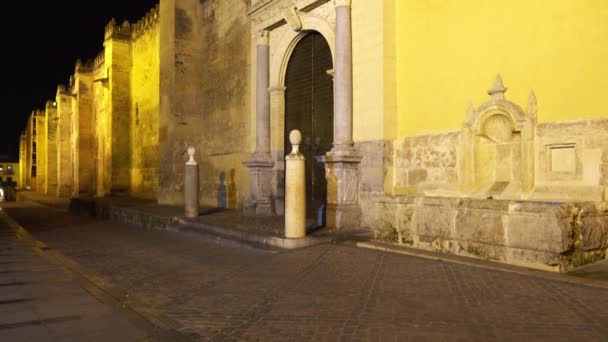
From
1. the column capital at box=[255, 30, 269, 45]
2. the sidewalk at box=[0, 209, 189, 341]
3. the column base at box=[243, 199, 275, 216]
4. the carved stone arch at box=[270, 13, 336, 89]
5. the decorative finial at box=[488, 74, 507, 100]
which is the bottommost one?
the sidewalk at box=[0, 209, 189, 341]

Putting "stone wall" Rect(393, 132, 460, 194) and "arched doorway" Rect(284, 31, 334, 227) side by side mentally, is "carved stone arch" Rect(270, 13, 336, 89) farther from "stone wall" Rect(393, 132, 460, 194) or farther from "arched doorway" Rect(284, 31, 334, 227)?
"stone wall" Rect(393, 132, 460, 194)

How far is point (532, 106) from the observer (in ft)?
22.0

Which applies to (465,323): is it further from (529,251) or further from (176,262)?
(176,262)

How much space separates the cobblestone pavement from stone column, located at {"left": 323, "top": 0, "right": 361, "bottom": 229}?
59.7 inches

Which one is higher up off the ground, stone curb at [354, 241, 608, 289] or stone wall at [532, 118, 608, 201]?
stone wall at [532, 118, 608, 201]

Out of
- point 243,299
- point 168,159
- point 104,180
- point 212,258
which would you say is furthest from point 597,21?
point 104,180

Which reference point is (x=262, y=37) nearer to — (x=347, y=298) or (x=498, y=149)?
(x=498, y=149)

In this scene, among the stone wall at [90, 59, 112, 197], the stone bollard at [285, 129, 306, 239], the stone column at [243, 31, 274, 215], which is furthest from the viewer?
the stone wall at [90, 59, 112, 197]

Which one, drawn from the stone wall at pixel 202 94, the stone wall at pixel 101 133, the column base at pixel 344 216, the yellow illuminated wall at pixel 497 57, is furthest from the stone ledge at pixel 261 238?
the stone wall at pixel 101 133

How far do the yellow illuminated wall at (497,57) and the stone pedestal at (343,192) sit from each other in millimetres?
1164

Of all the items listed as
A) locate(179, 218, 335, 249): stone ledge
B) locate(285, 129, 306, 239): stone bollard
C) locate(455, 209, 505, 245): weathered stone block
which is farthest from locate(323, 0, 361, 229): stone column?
locate(455, 209, 505, 245): weathered stone block

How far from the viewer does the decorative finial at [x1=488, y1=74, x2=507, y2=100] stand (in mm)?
7004

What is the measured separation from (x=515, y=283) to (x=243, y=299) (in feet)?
8.89

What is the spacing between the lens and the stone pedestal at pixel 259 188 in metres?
11.5
